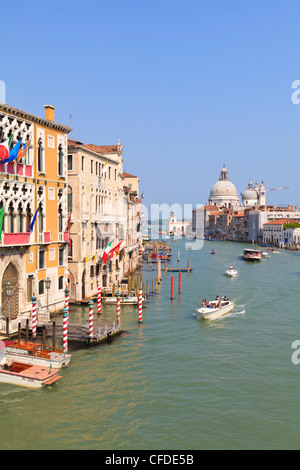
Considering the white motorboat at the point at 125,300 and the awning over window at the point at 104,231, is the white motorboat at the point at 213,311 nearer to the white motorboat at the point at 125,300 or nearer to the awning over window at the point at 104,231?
the white motorboat at the point at 125,300

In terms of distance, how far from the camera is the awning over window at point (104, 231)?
33062 millimetres

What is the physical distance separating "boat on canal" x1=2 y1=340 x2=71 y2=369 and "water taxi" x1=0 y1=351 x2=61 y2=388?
23cm

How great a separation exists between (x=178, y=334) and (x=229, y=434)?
10.9 meters

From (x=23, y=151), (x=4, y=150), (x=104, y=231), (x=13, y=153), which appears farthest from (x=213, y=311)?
(x=4, y=150)

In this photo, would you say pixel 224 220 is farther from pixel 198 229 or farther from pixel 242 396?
pixel 242 396

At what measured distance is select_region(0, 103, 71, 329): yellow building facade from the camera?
21.6 metres

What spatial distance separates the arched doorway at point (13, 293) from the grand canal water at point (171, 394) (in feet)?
13.7

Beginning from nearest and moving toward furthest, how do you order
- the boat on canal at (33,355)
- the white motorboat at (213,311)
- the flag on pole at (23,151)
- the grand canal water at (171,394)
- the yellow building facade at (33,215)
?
the grand canal water at (171,394) < the boat on canal at (33,355) < the yellow building facade at (33,215) < the flag on pole at (23,151) < the white motorboat at (213,311)

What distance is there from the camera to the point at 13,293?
74.0ft

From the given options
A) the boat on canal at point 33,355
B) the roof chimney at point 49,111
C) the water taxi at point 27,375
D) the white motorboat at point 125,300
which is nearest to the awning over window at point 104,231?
the white motorboat at point 125,300

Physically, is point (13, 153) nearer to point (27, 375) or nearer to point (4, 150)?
point (4, 150)

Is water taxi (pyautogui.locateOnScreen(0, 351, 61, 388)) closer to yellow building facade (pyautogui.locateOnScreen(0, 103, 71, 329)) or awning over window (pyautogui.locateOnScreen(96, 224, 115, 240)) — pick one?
yellow building facade (pyautogui.locateOnScreen(0, 103, 71, 329))

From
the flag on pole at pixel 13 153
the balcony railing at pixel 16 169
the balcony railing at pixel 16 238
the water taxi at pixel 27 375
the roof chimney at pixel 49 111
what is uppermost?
the roof chimney at pixel 49 111

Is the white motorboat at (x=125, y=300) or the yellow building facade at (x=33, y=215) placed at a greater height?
the yellow building facade at (x=33, y=215)
